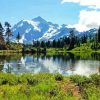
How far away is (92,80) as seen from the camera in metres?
25.0

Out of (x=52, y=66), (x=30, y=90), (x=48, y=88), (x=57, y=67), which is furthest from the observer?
(x=52, y=66)

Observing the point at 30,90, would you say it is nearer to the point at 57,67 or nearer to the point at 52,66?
the point at 57,67

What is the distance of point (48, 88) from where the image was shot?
67.9ft

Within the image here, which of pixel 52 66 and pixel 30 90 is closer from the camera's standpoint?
pixel 30 90

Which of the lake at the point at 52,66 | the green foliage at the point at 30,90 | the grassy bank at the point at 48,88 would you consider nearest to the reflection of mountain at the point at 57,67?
the lake at the point at 52,66

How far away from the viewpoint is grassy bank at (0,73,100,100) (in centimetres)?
1805

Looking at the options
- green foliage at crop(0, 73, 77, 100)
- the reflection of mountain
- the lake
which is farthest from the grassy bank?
the reflection of mountain

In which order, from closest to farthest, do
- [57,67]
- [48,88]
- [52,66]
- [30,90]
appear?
[30,90]
[48,88]
[57,67]
[52,66]

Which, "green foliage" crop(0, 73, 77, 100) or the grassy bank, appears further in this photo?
the grassy bank

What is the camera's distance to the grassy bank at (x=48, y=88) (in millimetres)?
18047

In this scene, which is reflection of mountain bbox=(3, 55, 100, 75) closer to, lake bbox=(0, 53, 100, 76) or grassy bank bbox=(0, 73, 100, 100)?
lake bbox=(0, 53, 100, 76)

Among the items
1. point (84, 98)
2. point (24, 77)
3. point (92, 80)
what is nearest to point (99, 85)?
point (92, 80)

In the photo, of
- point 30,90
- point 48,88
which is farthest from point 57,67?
point 30,90

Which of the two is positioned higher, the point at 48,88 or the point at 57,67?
the point at 48,88
